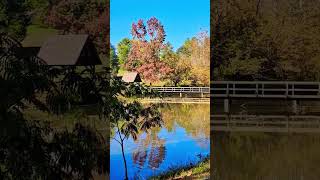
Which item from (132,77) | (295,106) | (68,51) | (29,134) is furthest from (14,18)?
(295,106)

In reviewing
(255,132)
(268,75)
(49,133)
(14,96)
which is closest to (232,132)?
(255,132)

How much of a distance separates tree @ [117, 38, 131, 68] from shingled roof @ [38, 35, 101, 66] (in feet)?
0.64

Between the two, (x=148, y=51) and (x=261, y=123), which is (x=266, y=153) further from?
(x=148, y=51)

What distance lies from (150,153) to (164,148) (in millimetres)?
131

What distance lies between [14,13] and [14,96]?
4.02 ft

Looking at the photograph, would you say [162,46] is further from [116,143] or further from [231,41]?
[116,143]

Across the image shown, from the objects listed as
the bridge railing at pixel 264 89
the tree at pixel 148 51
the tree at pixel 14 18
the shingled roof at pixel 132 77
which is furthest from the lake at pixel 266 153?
the tree at pixel 14 18

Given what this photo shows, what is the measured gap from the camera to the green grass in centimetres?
408

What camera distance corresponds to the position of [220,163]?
166 inches

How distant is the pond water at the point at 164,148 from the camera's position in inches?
163

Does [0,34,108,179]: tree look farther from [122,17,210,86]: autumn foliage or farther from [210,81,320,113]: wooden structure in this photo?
[210,81,320,113]: wooden structure

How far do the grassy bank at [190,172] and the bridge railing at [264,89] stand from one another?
0.65 meters

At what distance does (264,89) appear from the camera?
14.3ft

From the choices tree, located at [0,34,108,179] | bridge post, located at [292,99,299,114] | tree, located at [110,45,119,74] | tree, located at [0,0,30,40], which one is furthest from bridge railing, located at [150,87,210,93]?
tree, located at [0,0,30,40]
